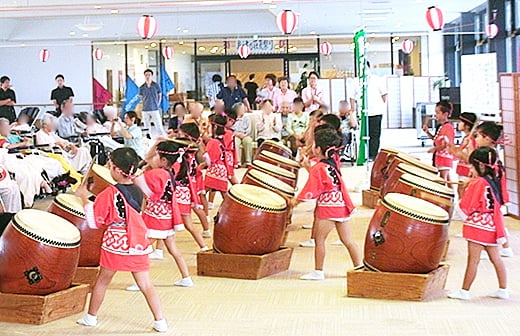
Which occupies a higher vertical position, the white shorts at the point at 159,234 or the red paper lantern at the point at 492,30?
the red paper lantern at the point at 492,30

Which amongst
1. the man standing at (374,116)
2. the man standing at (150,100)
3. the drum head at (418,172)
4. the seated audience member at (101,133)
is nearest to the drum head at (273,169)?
the drum head at (418,172)

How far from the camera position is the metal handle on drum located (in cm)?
532

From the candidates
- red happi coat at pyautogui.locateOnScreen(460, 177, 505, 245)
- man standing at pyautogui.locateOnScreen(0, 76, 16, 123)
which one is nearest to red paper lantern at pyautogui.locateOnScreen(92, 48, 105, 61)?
man standing at pyautogui.locateOnScreen(0, 76, 16, 123)

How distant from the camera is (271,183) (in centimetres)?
667

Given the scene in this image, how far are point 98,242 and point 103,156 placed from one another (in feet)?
19.5

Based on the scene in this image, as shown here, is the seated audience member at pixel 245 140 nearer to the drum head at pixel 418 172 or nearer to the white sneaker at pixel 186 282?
the drum head at pixel 418 172

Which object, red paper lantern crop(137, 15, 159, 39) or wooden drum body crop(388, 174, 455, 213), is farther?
red paper lantern crop(137, 15, 159, 39)

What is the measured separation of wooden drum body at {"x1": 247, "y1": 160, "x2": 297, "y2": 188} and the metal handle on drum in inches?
84.4

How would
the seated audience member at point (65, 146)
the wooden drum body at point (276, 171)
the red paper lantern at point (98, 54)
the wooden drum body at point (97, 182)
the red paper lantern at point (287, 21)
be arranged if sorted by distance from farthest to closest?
the red paper lantern at point (98, 54), the red paper lantern at point (287, 21), the seated audience member at point (65, 146), the wooden drum body at point (276, 171), the wooden drum body at point (97, 182)

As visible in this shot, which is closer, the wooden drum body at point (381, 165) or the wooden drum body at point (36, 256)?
the wooden drum body at point (36, 256)

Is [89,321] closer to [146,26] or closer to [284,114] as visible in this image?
[146,26]

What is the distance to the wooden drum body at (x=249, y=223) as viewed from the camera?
234 inches

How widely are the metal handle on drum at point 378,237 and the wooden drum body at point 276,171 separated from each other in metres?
2.14

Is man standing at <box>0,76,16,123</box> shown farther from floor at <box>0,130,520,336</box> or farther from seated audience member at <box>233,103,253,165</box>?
floor at <box>0,130,520,336</box>
